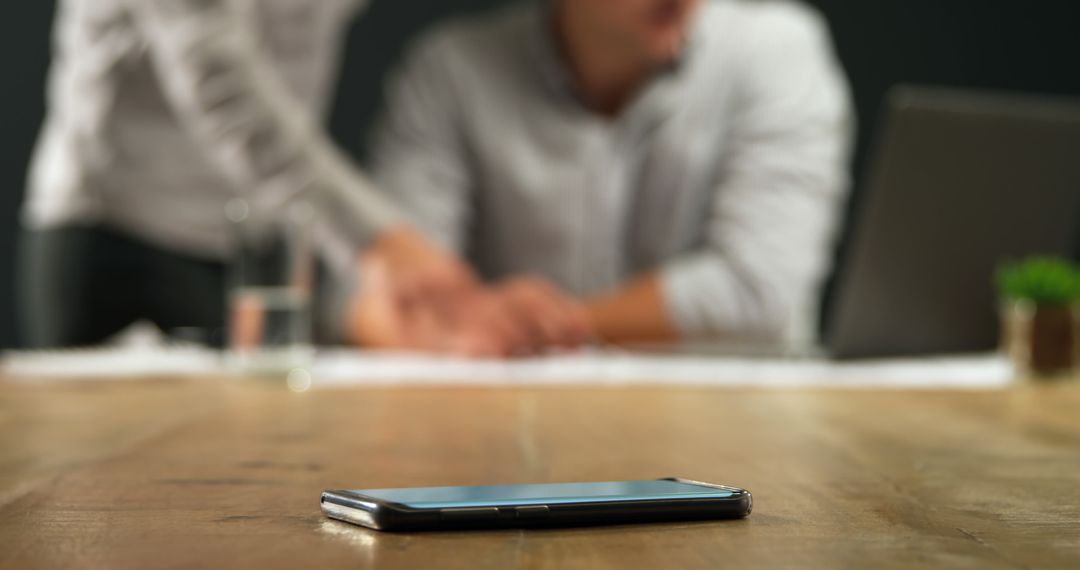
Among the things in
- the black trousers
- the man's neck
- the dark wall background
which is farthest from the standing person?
the dark wall background

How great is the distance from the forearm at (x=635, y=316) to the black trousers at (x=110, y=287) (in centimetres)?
56

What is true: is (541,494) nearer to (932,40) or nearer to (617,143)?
(617,143)

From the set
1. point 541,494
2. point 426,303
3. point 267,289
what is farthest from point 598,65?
point 541,494

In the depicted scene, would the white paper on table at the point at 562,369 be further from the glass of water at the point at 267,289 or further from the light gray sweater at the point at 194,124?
the light gray sweater at the point at 194,124

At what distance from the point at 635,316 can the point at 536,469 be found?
1219mm

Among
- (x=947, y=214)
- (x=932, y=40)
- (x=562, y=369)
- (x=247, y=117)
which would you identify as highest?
(x=932, y=40)

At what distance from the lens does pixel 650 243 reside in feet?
6.67

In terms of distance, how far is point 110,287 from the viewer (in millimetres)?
1678

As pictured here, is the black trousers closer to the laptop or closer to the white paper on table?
the white paper on table

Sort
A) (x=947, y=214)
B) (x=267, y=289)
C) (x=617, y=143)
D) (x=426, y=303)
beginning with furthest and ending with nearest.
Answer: (x=617, y=143)
(x=426, y=303)
(x=947, y=214)
(x=267, y=289)

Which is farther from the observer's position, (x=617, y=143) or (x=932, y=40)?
(x=932, y=40)

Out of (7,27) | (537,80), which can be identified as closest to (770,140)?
(537,80)

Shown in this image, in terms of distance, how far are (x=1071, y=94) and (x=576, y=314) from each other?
236 centimetres

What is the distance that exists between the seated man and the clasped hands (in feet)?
1.41
